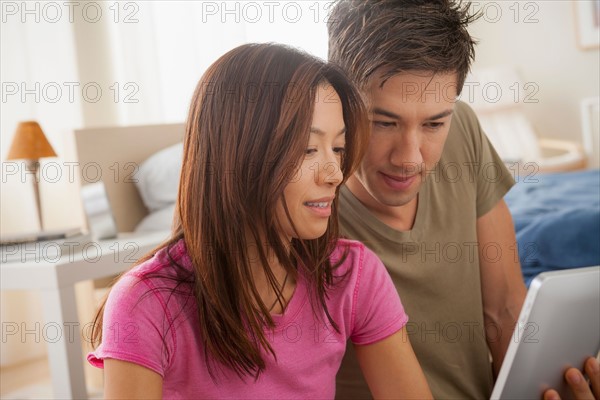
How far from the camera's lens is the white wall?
167 inches

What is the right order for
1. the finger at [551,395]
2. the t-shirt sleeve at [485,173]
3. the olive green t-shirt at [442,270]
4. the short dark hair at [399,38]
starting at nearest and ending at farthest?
the finger at [551,395] → the short dark hair at [399,38] → the olive green t-shirt at [442,270] → the t-shirt sleeve at [485,173]

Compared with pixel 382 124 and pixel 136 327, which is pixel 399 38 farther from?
pixel 136 327

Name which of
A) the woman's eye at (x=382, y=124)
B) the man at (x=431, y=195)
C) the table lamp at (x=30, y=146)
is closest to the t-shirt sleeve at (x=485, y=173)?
the man at (x=431, y=195)

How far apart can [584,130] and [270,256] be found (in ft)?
12.0

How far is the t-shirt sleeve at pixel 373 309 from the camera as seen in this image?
1.02 m

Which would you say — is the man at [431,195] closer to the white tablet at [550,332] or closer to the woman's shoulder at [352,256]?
the woman's shoulder at [352,256]

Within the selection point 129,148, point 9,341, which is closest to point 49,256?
point 129,148

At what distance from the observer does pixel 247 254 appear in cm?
93

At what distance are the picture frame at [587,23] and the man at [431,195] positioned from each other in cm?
321

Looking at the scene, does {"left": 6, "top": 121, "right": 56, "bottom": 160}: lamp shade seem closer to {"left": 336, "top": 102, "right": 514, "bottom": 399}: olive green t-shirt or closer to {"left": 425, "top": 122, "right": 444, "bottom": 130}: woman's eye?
{"left": 336, "top": 102, "right": 514, "bottom": 399}: olive green t-shirt

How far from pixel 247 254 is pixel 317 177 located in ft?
0.44

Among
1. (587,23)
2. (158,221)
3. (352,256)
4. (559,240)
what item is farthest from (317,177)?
(587,23)

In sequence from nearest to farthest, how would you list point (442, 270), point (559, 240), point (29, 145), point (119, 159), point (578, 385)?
point (578, 385) < point (442, 270) < point (559, 240) < point (29, 145) < point (119, 159)

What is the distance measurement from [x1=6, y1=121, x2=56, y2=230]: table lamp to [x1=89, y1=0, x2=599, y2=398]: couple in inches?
58.1
